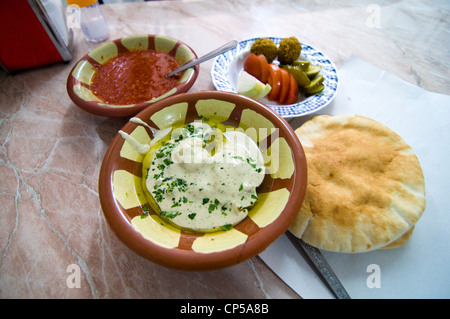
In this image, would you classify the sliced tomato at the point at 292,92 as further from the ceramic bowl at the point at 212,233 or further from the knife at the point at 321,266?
the knife at the point at 321,266

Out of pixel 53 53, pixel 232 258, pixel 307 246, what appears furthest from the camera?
pixel 53 53

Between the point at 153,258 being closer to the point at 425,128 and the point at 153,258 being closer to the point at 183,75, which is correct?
the point at 183,75

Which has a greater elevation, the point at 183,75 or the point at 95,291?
the point at 183,75

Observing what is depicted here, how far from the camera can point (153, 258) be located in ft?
2.68

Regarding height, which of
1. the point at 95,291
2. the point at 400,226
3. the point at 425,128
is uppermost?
the point at 95,291

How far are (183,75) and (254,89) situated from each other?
0.46m

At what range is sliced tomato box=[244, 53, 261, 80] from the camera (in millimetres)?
1708

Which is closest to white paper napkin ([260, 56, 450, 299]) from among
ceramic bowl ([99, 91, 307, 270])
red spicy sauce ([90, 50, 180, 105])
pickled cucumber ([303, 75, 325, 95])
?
pickled cucumber ([303, 75, 325, 95])

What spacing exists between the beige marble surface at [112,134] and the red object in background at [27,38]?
0.30 feet

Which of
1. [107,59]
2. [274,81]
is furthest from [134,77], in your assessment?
[274,81]

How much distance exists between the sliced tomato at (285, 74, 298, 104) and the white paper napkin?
156mm

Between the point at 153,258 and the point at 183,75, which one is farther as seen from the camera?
the point at 183,75
